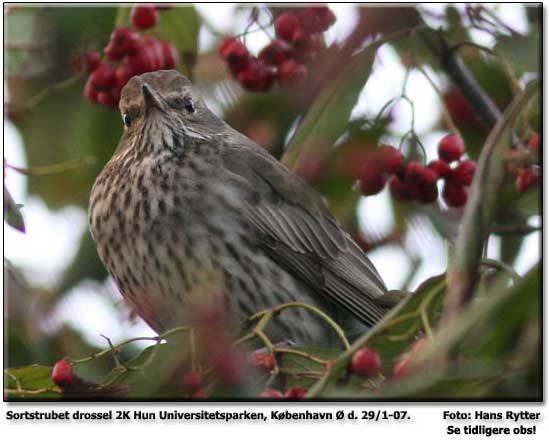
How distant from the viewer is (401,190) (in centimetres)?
385

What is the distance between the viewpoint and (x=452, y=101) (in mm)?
4598

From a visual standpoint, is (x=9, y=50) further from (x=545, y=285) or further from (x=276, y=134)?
(x=545, y=285)

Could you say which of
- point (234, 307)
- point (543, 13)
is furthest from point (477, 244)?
point (234, 307)

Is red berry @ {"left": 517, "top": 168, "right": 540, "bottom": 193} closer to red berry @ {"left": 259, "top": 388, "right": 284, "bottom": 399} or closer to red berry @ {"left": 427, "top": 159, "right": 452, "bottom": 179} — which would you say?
red berry @ {"left": 427, "top": 159, "right": 452, "bottom": 179}

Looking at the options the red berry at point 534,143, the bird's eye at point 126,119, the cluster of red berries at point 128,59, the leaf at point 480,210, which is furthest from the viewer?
the bird's eye at point 126,119

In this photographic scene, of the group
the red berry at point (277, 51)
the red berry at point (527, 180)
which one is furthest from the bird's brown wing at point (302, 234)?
the red berry at point (527, 180)

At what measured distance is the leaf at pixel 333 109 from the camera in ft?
11.8

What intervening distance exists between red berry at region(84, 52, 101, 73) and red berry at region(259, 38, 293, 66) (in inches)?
24.5

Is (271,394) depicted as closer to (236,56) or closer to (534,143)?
(534,143)

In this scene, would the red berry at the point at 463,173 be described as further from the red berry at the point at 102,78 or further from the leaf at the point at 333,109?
the red berry at the point at 102,78

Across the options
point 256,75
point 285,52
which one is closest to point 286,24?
point 285,52

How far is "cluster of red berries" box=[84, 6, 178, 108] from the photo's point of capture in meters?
3.91

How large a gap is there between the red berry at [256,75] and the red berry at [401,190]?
569mm
